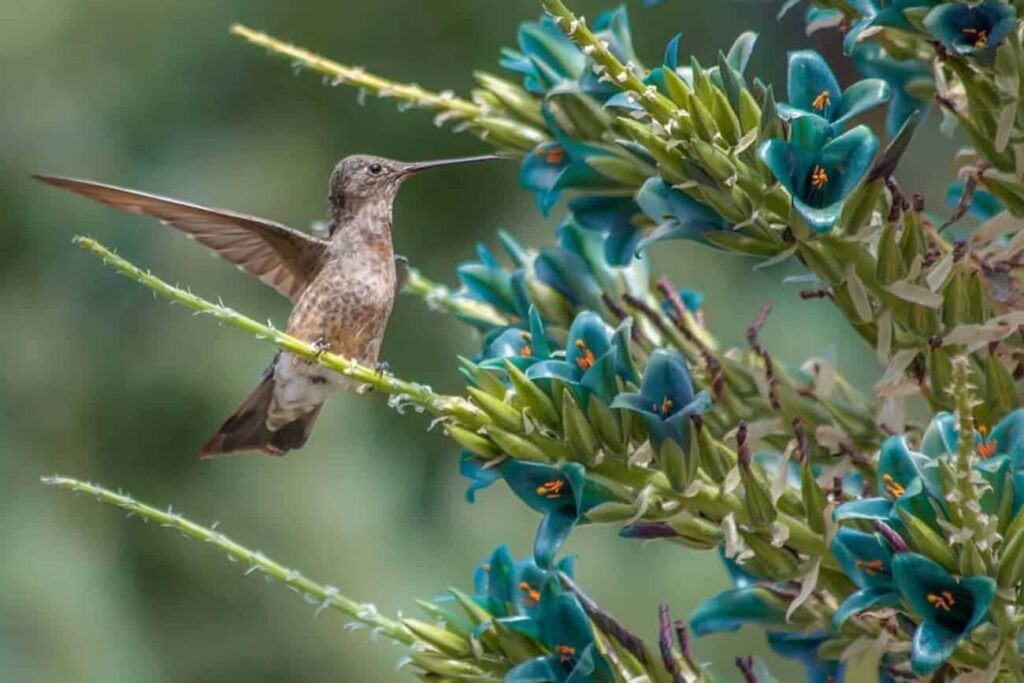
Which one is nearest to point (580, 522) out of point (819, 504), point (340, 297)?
point (819, 504)

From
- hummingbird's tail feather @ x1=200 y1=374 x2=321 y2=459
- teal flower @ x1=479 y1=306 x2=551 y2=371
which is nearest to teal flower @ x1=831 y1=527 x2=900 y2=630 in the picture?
teal flower @ x1=479 y1=306 x2=551 y2=371

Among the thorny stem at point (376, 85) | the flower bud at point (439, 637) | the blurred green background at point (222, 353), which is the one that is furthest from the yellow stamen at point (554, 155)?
the blurred green background at point (222, 353)

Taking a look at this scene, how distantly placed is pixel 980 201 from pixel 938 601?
828mm

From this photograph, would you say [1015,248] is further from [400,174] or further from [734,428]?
[400,174]

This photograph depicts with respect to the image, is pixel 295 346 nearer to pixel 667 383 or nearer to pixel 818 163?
pixel 667 383

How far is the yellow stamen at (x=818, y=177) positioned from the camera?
2.13 meters

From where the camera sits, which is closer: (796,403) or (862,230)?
(862,230)

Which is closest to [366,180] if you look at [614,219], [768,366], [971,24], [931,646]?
[614,219]

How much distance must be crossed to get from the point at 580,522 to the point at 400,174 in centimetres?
122

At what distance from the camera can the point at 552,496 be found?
2148mm

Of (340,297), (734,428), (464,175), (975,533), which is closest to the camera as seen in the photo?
(975,533)

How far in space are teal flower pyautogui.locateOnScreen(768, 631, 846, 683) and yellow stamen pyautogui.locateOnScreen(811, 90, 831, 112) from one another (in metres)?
0.73

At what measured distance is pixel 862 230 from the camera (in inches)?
86.9

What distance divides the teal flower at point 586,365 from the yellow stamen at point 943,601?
1.52 ft
